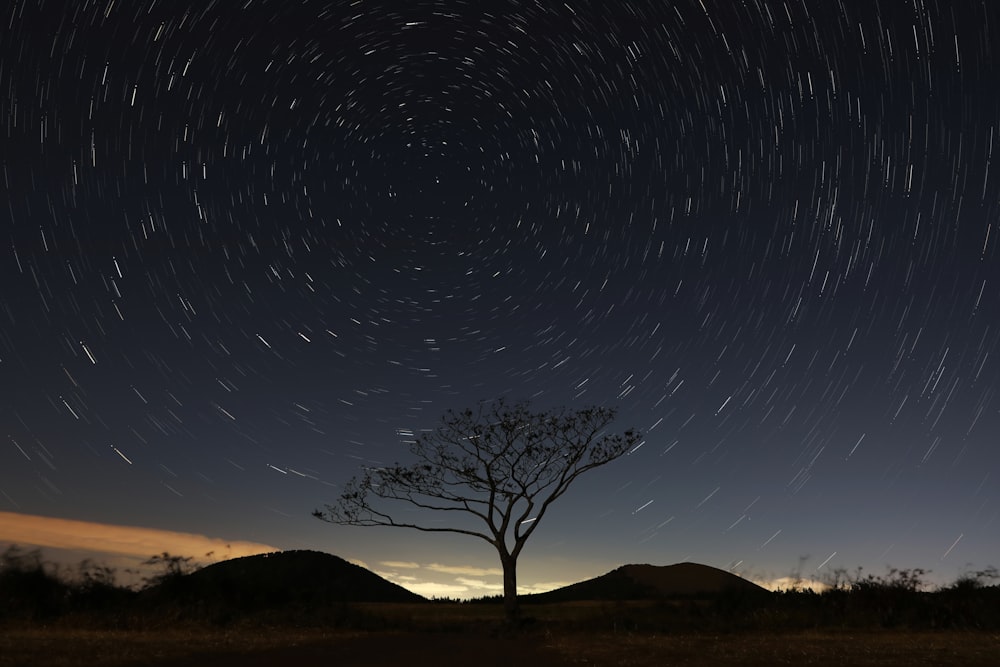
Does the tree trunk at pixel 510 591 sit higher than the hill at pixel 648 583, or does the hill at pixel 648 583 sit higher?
the hill at pixel 648 583

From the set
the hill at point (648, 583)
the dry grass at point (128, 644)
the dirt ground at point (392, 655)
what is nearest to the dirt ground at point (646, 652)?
the dirt ground at point (392, 655)

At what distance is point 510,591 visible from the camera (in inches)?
1142

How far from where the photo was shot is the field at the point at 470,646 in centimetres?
1441

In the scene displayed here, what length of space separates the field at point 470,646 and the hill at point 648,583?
1951cm

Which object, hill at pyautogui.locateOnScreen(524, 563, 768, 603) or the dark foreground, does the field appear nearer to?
the dark foreground

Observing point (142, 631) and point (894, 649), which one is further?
point (142, 631)

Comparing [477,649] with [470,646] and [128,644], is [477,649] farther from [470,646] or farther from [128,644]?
[128,644]

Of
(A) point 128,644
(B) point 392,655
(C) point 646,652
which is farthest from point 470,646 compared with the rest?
(A) point 128,644

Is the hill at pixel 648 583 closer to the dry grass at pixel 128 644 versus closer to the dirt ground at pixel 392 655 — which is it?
the dirt ground at pixel 392 655

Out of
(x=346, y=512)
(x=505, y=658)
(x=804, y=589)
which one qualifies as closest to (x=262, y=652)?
(x=505, y=658)

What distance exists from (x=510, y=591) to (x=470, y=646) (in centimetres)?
928

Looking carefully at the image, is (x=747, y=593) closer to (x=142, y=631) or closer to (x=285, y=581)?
(x=142, y=631)

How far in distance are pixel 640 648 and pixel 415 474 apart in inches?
693

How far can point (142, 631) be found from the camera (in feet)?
66.5
